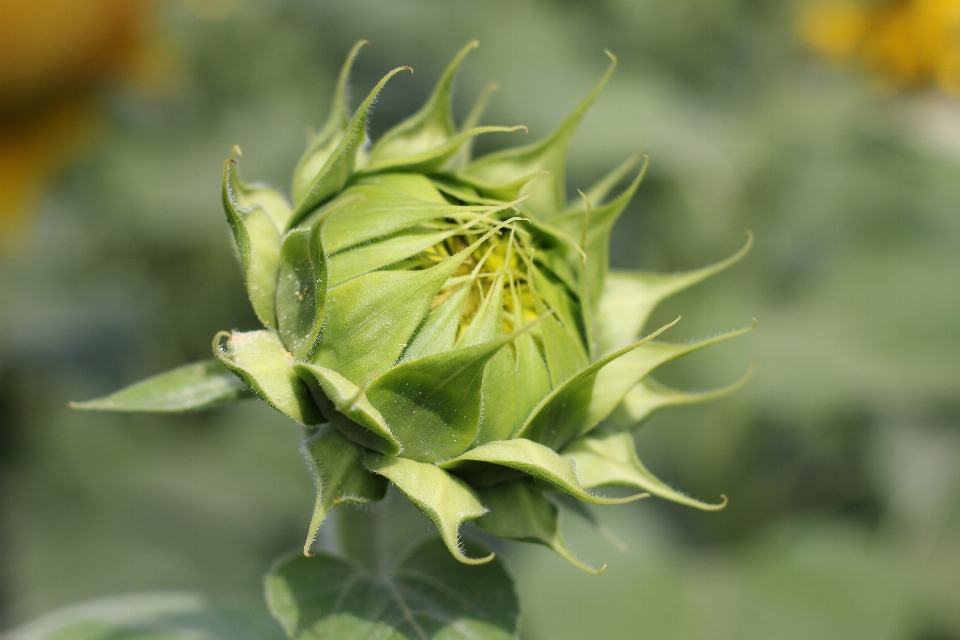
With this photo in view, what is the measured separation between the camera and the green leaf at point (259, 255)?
1446mm

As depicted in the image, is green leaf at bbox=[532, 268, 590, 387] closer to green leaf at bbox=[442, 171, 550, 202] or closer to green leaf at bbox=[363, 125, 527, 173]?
green leaf at bbox=[442, 171, 550, 202]

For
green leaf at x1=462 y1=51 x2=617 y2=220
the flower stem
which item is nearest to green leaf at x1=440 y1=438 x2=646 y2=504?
the flower stem

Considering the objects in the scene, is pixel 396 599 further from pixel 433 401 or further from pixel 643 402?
pixel 643 402

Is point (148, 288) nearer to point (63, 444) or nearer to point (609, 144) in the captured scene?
point (63, 444)

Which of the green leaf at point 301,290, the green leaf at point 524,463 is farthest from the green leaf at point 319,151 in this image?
the green leaf at point 524,463

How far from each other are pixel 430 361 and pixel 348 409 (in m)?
0.13

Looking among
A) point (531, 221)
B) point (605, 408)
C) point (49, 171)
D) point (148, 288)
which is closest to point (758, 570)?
point (605, 408)

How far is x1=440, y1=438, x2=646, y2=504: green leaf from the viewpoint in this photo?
51.1 inches

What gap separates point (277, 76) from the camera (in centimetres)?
399

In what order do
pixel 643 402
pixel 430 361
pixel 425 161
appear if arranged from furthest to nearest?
pixel 643 402 → pixel 425 161 → pixel 430 361

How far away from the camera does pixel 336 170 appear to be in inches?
58.9

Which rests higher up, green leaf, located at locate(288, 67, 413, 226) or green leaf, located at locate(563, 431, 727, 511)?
green leaf, located at locate(288, 67, 413, 226)

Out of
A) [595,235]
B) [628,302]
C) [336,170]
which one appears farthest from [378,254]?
[628,302]

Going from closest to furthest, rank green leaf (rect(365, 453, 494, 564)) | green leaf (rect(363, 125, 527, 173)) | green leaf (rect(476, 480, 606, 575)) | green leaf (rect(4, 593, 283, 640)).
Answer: green leaf (rect(365, 453, 494, 564)) → green leaf (rect(476, 480, 606, 575)) → green leaf (rect(363, 125, 527, 173)) → green leaf (rect(4, 593, 283, 640))
